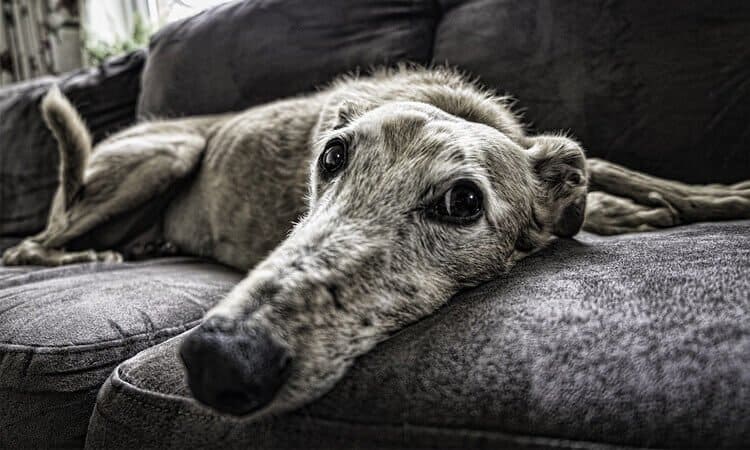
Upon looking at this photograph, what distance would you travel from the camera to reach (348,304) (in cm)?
89

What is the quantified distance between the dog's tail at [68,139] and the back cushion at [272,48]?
646 millimetres

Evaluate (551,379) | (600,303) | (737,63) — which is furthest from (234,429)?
(737,63)

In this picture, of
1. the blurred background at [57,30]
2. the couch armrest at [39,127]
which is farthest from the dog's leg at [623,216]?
the blurred background at [57,30]

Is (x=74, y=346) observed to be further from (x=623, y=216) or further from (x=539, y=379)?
(x=623, y=216)

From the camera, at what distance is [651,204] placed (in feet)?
5.05

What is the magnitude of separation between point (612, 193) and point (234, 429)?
1213 millimetres

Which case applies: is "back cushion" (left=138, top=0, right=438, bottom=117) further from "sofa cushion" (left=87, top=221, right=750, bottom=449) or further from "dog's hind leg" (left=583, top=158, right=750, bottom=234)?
"sofa cushion" (left=87, top=221, right=750, bottom=449)

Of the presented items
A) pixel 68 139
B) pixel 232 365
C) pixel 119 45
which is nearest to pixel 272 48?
pixel 68 139

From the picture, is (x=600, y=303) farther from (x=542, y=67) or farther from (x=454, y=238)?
(x=542, y=67)

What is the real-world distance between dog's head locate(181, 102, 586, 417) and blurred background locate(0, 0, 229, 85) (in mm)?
4614

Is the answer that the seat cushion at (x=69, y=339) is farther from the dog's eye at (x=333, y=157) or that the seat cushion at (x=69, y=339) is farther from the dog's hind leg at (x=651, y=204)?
the dog's hind leg at (x=651, y=204)

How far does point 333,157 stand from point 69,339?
66cm

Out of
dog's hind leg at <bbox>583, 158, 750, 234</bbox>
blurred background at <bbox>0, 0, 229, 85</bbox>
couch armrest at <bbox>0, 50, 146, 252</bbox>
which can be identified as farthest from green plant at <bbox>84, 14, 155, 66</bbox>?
dog's hind leg at <bbox>583, 158, 750, 234</bbox>

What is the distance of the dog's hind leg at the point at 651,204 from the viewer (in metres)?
1.48
